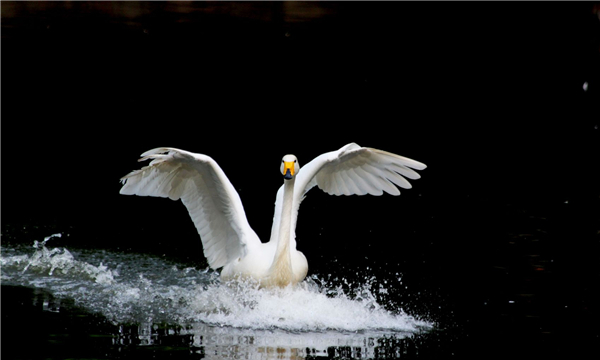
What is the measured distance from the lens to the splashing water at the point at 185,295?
7785 millimetres

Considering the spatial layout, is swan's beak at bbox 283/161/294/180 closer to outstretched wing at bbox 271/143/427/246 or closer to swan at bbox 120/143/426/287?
swan at bbox 120/143/426/287

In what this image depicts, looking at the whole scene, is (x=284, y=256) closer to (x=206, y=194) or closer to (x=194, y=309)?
(x=194, y=309)

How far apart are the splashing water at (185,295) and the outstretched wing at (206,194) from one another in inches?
15.1

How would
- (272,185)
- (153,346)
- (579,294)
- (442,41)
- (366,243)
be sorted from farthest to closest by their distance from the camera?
(442,41), (272,185), (366,243), (579,294), (153,346)

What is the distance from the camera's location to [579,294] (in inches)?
346

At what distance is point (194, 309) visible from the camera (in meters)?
8.19

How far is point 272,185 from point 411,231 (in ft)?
9.92

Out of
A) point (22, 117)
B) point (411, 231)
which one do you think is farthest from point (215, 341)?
point (22, 117)

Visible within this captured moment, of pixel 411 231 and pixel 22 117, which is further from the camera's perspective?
pixel 22 117

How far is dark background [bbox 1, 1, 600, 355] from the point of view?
9.96 meters

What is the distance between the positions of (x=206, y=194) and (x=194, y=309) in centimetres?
112

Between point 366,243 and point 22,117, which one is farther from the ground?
Answer: point 22,117

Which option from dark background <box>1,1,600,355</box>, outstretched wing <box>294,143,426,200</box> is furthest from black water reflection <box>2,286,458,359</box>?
outstretched wing <box>294,143,426,200</box>

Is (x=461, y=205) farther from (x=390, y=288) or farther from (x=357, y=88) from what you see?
(x=357, y=88)
